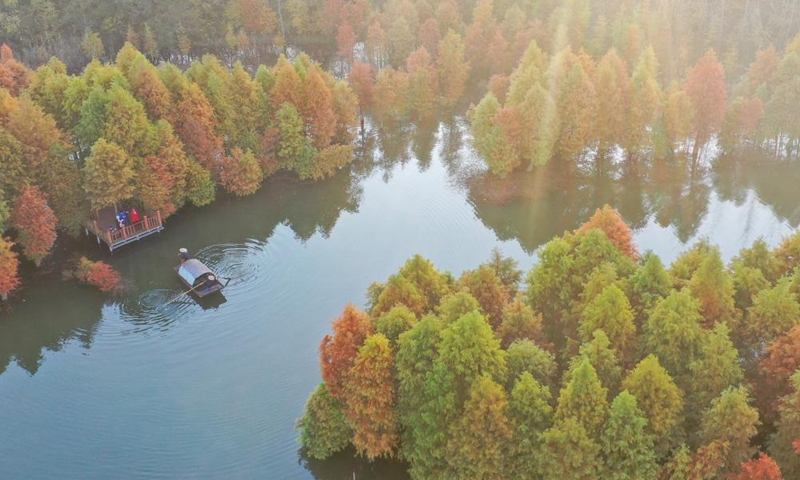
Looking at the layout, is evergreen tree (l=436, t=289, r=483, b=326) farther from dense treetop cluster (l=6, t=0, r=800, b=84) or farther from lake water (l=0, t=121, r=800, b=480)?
dense treetop cluster (l=6, t=0, r=800, b=84)

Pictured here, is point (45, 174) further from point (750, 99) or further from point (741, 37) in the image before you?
point (741, 37)

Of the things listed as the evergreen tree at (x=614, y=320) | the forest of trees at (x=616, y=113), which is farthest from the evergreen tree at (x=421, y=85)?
the evergreen tree at (x=614, y=320)

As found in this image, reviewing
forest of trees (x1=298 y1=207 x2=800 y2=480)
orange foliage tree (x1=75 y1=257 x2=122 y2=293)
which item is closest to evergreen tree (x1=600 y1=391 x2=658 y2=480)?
forest of trees (x1=298 y1=207 x2=800 y2=480)

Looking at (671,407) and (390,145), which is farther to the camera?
(390,145)

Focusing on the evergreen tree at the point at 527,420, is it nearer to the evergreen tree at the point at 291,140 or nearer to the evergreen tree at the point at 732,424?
the evergreen tree at the point at 732,424

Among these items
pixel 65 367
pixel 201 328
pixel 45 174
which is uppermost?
pixel 45 174

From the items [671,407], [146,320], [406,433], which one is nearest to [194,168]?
[146,320]
